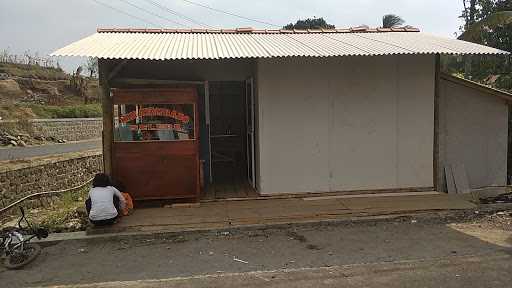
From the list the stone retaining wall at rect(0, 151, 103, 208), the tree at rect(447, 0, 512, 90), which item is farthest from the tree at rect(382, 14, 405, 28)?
the stone retaining wall at rect(0, 151, 103, 208)

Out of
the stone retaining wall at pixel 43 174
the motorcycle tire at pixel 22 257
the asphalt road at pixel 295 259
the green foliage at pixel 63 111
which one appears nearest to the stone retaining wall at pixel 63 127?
the green foliage at pixel 63 111

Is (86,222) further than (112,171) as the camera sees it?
No

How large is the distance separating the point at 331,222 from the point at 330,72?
2.87 metres

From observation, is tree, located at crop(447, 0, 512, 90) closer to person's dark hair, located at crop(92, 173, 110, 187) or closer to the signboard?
the signboard

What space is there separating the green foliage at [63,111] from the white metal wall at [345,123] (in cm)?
2213

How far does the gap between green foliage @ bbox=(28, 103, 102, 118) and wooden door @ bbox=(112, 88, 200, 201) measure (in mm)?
21073

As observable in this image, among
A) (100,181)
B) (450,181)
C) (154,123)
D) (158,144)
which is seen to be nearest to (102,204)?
(100,181)

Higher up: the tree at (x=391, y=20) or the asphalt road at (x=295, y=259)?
the tree at (x=391, y=20)

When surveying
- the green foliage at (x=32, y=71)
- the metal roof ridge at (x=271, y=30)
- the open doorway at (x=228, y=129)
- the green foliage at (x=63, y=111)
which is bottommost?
the open doorway at (x=228, y=129)

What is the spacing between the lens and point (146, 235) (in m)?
6.55

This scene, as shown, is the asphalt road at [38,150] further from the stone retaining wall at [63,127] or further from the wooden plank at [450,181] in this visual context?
the wooden plank at [450,181]

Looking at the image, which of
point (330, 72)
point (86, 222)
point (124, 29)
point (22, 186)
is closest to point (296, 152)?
point (330, 72)

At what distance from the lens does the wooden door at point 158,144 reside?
25.6 feet

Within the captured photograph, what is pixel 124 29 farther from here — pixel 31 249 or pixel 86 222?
pixel 31 249
